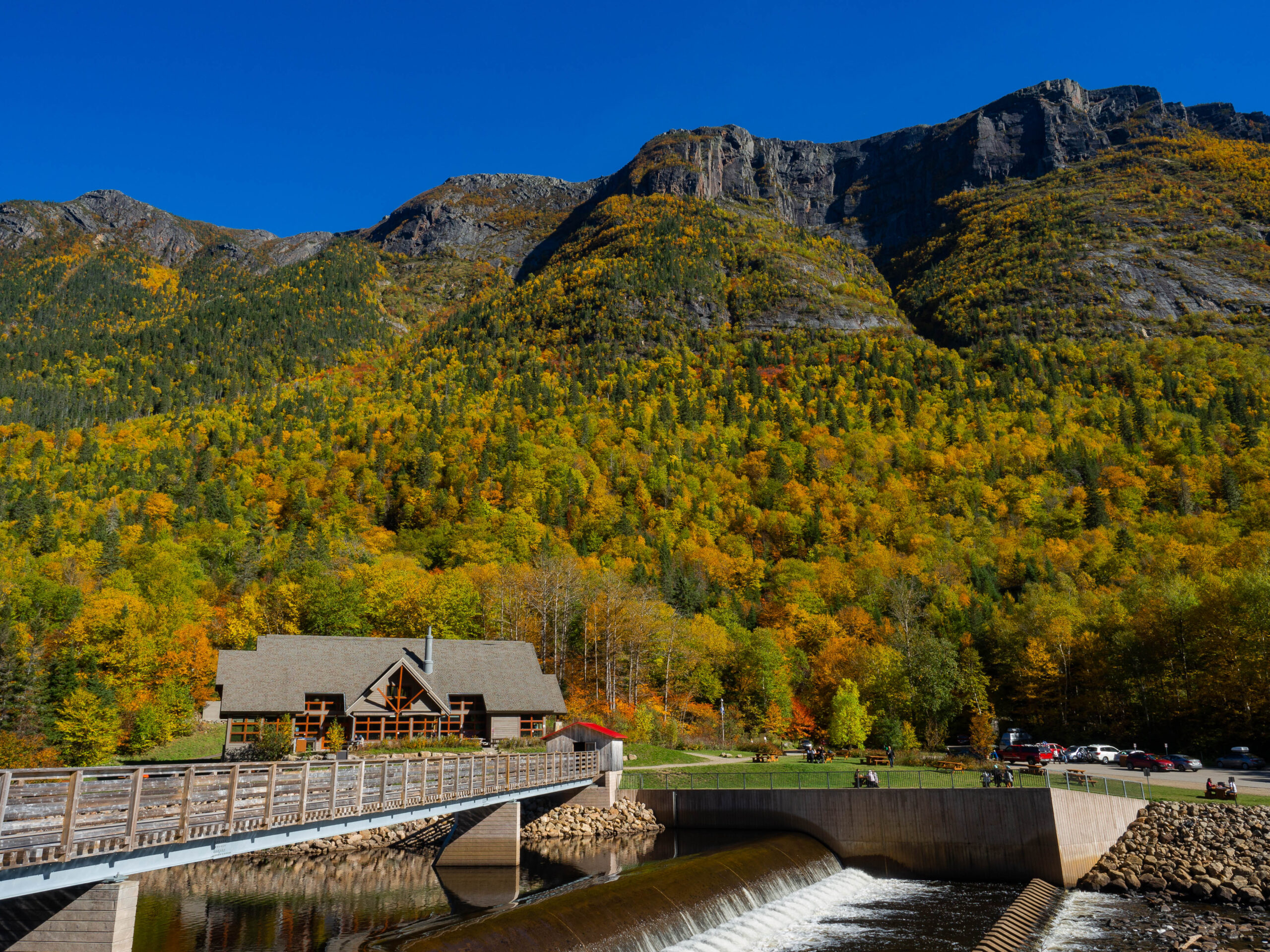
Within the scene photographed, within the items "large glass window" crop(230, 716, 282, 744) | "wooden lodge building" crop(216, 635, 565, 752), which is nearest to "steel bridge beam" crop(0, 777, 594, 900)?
"wooden lodge building" crop(216, 635, 565, 752)

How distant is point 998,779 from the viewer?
35000 millimetres

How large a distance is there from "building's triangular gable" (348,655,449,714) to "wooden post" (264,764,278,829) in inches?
1448

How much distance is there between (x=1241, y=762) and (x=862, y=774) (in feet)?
96.8

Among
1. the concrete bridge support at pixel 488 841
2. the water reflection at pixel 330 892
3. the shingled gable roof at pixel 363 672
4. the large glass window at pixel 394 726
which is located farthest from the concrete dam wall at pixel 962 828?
the large glass window at pixel 394 726

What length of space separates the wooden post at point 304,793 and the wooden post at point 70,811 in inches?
228

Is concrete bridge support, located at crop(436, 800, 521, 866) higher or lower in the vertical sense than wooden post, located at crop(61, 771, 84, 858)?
lower

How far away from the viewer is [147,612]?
69.2 m

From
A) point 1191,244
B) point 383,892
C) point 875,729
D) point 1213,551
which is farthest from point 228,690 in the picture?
point 1191,244

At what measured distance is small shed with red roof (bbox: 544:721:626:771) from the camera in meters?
41.4

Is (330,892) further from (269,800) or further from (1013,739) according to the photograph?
(1013,739)

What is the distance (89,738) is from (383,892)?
29.8m

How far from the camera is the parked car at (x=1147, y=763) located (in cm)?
5016

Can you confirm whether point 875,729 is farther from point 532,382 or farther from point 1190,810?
point 532,382

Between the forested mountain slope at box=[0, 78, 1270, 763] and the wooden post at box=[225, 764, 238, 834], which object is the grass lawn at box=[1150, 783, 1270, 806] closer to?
the forested mountain slope at box=[0, 78, 1270, 763]
